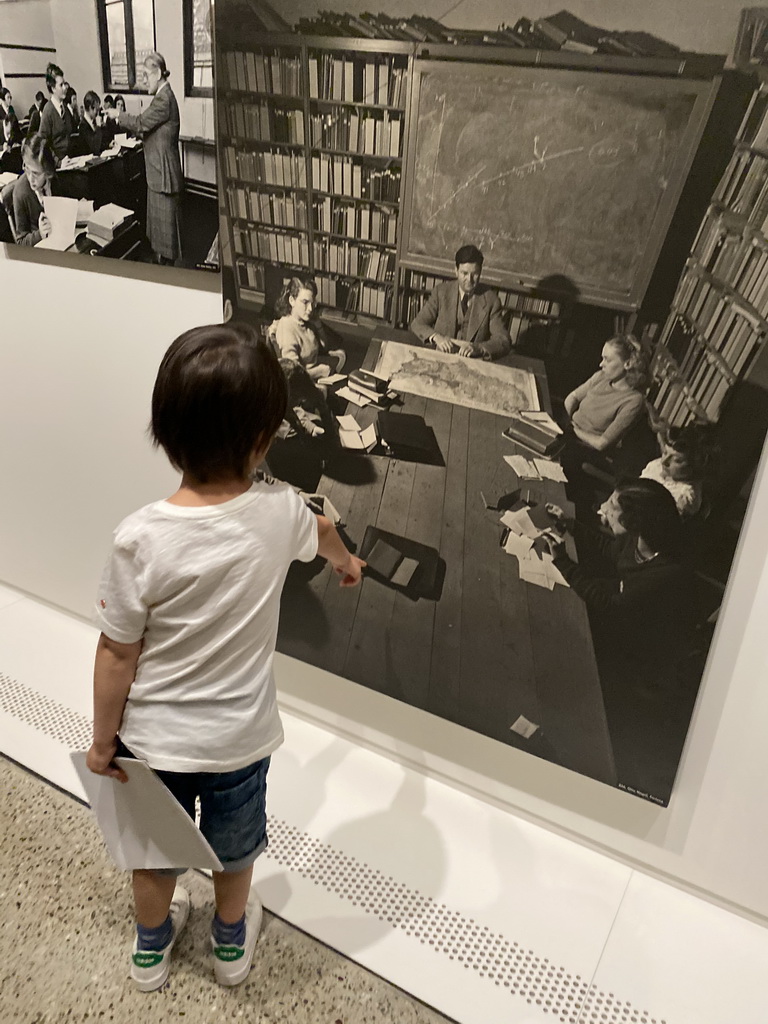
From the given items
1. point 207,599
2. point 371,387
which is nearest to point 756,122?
point 371,387

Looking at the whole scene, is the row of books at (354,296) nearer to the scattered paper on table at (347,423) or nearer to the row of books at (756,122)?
the scattered paper on table at (347,423)

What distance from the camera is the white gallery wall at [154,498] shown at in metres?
1.28

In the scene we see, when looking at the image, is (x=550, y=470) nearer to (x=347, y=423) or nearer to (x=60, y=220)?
(x=347, y=423)

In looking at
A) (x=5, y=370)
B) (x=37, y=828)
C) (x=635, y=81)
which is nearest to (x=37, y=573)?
(x=5, y=370)

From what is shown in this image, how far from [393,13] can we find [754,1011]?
1.78 meters

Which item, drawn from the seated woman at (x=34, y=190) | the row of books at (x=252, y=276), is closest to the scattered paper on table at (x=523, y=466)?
the row of books at (x=252, y=276)

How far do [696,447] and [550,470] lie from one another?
0.23 meters

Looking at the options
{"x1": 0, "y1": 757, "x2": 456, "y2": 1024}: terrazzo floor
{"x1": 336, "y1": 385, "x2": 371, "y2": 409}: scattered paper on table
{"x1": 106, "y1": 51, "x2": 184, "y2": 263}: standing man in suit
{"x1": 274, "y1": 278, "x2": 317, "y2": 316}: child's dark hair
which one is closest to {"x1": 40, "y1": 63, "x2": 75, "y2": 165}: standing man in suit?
{"x1": 106, "y1": 51, "x2": 184, "y2": 263}: standing man in suit

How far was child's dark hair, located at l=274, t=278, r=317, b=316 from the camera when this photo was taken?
1.31 meters

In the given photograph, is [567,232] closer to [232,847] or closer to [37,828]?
[232,847]

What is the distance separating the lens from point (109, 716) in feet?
3.38

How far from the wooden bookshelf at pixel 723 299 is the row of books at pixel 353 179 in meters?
0.49

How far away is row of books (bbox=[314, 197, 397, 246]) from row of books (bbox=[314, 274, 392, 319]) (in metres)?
0.08

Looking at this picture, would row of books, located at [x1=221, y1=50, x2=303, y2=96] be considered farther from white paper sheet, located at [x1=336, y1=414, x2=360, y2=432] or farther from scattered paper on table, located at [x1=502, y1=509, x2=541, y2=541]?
scattered paper on table, located at [x1=502, y1=509, x2=541, y2=541]
